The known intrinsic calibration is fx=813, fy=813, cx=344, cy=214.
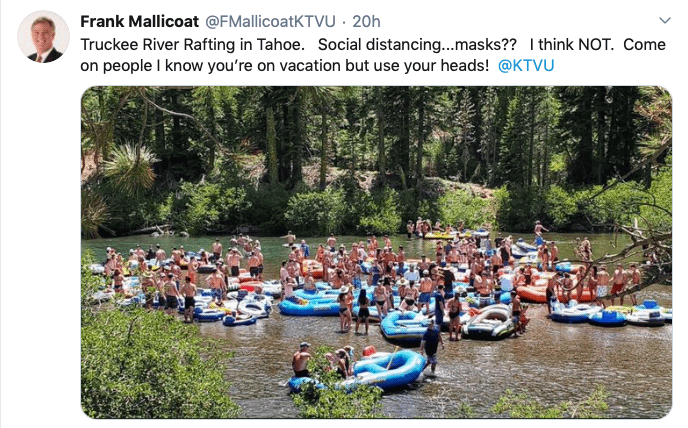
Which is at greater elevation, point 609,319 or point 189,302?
point 189,302

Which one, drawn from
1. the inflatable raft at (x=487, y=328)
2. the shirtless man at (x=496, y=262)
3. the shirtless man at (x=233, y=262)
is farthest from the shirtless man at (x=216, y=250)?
the inflatable raft at (x=487, y=328)

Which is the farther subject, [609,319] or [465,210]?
[465,210]

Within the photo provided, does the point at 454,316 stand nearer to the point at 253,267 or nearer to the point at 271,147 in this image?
the point at 253,267

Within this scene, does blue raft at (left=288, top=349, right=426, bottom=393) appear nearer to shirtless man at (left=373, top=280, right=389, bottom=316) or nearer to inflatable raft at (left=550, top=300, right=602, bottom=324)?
shirtless man at (left=373, top=280, right=389, bottom=316)

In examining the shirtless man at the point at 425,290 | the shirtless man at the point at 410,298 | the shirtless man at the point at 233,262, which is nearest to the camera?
the shirtless man at the point at 410,298

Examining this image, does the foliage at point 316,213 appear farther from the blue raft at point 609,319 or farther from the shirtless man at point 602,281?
the blue raft at point 609,319

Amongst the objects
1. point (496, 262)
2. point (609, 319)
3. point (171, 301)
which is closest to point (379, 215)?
point (496, 262)

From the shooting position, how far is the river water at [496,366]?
1038 centimetres

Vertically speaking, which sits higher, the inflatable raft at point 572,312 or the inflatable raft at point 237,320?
the inflatable raft at point 572,312
